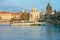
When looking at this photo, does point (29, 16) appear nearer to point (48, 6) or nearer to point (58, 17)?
point (48, 6)

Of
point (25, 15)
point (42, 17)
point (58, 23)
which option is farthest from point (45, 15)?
point (58, 23)

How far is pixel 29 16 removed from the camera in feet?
337

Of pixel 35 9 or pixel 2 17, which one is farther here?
pixel 2 17

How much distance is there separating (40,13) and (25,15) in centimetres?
766

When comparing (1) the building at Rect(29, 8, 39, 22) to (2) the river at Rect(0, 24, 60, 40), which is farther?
(1) the building at Rect(29, 8, 39, 22)

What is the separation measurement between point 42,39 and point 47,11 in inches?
3245

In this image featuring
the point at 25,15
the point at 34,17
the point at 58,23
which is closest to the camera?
the point at 58,23

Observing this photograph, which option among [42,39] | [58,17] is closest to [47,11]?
[58,17]

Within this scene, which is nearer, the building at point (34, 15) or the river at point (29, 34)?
the river at point (29, 34)

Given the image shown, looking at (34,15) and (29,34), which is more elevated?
(34,15)

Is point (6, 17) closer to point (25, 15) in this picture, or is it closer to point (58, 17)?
point (25, 15)

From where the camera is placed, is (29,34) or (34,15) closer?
(29,34)

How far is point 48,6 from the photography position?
105 metres

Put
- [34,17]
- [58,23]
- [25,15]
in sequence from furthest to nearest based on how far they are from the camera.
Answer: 1. [25,15]
2. [34,17]
3. [58,23]
